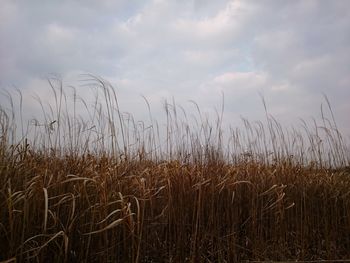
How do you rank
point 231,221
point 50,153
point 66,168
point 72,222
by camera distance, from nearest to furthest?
point 72,222
point 66,168
point 50,153
point 231,221

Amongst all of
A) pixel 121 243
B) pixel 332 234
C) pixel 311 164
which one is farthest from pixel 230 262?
pixel 311 164

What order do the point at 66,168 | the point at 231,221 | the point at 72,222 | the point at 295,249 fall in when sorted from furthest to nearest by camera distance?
the point at 295,249
the point at 231,221
the point at 66,168
the point at 72,222

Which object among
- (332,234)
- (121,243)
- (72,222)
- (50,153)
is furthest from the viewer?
(332,234)

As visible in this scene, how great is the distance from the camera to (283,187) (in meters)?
3.25

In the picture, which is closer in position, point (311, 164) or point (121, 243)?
point (121, 243)

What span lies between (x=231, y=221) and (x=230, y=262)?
0.94 feet

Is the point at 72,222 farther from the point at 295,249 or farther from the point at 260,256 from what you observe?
the point at 295,249

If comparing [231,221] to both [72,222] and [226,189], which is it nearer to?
[226,189]

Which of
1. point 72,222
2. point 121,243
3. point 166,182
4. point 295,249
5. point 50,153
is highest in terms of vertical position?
point 50,153

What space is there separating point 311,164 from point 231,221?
1.69 meters

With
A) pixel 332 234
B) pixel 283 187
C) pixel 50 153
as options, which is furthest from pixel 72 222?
pixel 332 234

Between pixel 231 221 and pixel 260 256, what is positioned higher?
pixel 231 221

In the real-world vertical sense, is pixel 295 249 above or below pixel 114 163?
below

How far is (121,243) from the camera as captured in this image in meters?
2.16
